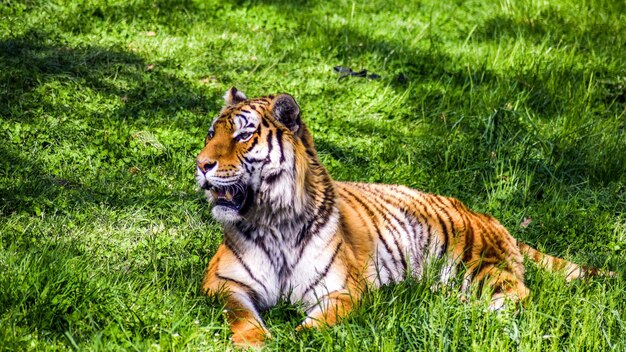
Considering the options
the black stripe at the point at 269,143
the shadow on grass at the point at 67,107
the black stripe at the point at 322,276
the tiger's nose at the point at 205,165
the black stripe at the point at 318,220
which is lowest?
the shadow on grass at the point at 67,107

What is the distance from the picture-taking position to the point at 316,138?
6.19 metres

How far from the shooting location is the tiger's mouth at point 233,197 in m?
3.97

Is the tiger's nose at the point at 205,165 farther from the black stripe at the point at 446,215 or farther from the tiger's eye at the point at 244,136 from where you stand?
the black stripe at the point at 446,215

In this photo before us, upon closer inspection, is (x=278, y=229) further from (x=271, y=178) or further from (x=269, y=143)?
(x=269, y=143)

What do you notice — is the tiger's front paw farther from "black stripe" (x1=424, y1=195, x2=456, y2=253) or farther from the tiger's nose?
"black stripe" (x1=424, y1=195, x2=456, y2=253)

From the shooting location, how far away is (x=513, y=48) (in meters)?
7.40

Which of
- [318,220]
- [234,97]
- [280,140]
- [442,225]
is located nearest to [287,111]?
[280,140]

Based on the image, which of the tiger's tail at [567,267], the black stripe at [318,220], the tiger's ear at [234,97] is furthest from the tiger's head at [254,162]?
the tiger's tail at [567,267]

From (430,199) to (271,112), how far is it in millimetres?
1305

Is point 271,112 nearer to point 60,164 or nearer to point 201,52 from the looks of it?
point 60,164

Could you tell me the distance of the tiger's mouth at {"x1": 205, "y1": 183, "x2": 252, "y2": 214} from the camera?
397 centimetres

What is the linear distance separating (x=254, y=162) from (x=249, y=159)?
3cm

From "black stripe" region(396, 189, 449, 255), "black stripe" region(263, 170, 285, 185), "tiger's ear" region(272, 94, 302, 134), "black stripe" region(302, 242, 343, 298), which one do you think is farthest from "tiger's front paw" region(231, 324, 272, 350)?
"black stripe" region(396, 189, 449, 255)

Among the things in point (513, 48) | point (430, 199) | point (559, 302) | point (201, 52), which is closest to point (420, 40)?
point (513, 48)
